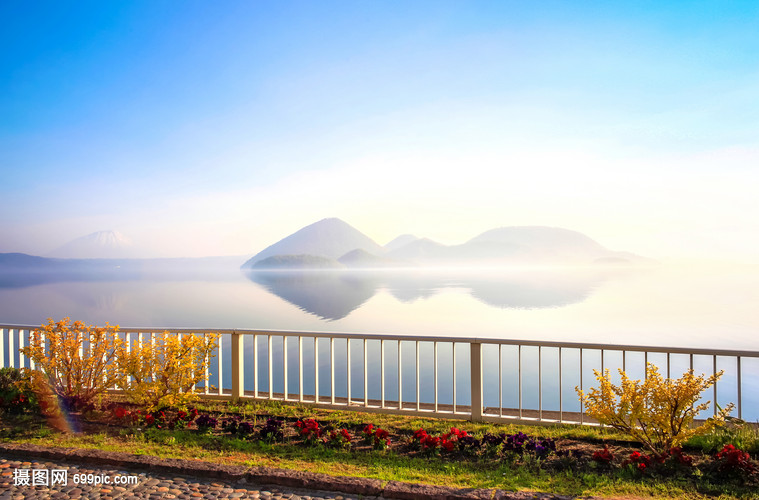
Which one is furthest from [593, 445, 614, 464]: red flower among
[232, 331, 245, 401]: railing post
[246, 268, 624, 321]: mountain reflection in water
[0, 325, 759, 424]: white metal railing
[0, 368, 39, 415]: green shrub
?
[246, 268, 624, 321]: mountain reflection in water

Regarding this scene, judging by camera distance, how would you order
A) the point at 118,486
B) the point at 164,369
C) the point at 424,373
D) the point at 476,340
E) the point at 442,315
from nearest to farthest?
the point at 118,486 → the point at 476,340 → the point at 164,369 → the point at 424,373 → the point at 442,315

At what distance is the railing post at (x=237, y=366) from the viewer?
20.7 ft

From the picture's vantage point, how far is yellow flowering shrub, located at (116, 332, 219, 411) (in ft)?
18.6

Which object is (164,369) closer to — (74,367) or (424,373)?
(74,367)

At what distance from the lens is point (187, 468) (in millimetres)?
4129

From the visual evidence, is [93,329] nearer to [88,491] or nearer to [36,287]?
[88,491]

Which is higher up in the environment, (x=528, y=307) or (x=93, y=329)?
(x=93, y=329)

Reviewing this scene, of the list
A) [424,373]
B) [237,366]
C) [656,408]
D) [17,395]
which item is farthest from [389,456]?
[424,373]

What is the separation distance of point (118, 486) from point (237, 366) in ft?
8.07

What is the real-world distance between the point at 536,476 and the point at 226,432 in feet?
10.3

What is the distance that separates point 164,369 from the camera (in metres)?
5.77

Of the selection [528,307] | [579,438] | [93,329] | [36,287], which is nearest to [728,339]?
[528,307]

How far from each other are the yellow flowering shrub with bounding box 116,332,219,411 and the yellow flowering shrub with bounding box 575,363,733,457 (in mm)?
4306

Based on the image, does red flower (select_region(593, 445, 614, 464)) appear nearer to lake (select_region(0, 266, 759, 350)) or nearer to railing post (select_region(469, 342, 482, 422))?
railing post (select_region(469, 342, 482, 422))
